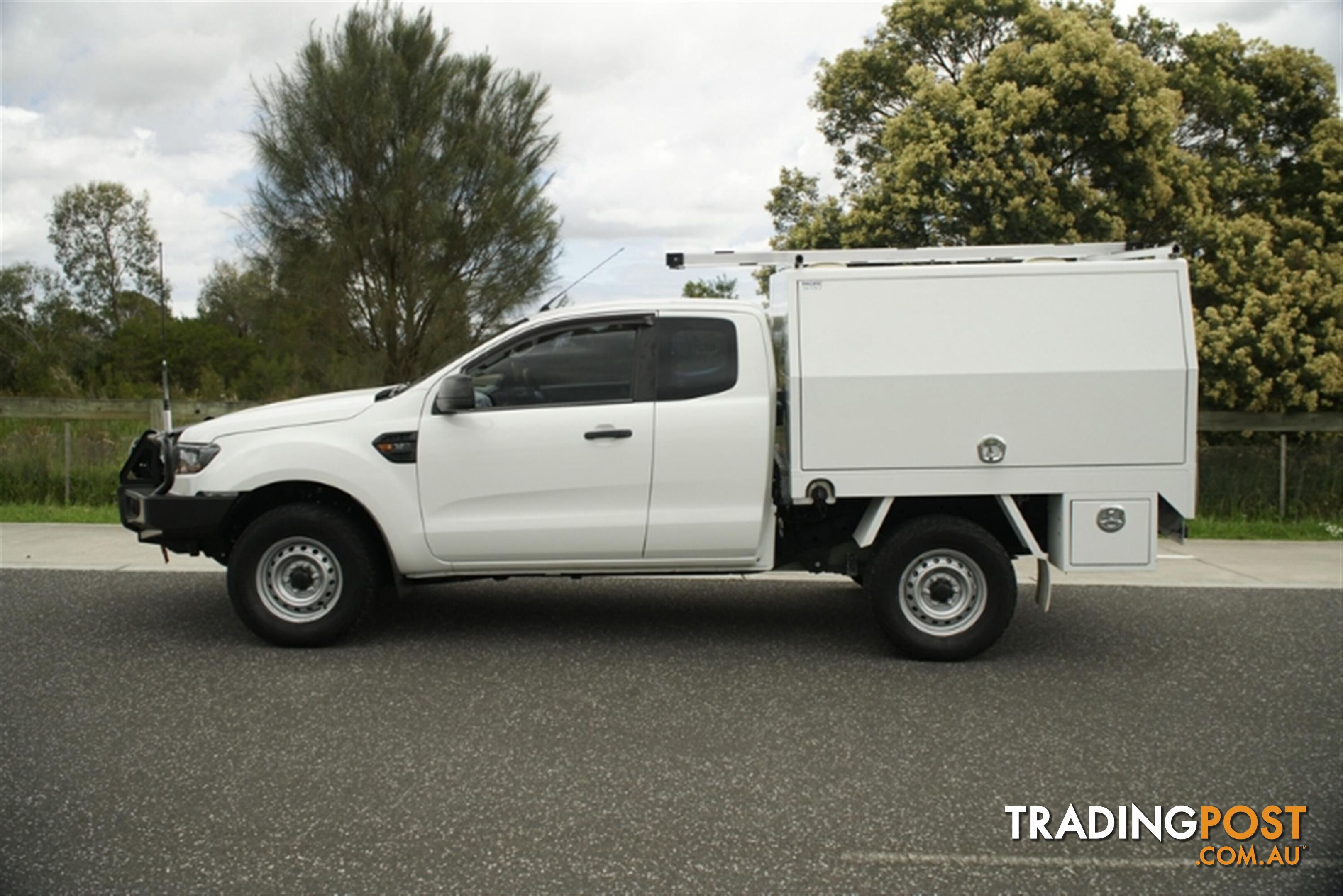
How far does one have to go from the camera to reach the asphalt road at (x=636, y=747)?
12.9 feet

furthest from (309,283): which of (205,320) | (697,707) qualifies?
(205,320)

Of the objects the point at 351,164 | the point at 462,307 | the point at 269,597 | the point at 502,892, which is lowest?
the point at 502,892

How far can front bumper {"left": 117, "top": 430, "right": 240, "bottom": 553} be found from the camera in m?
6.44

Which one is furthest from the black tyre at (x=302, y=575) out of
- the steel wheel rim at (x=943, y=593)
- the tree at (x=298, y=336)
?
the tree at (x=298, y=336)

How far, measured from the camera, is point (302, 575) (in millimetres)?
6500

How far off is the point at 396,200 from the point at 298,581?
15.7 m

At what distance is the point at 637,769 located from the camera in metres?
4.79

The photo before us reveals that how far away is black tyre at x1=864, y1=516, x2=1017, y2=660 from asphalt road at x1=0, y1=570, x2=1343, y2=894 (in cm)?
17

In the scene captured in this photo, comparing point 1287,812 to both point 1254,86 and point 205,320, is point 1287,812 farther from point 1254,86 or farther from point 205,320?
point 205,320

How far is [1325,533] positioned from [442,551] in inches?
367

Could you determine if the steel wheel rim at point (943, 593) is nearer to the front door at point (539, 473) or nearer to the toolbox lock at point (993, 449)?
the toolbox lock at point (993, 449)

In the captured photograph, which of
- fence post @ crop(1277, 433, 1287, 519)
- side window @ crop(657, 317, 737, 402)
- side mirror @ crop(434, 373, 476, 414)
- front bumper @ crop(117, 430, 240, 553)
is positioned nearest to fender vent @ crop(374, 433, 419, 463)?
side mirror @ crop(434, 373, 476, 414)

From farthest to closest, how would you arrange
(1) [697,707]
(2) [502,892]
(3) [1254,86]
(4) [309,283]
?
1. (4) [309,283]
2. (3) [1254,86]
3. (1) [697,707]
4. (2) [502,892]

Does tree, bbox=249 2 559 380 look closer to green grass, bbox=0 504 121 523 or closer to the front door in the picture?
green grass, bbox=0 504 121 523
